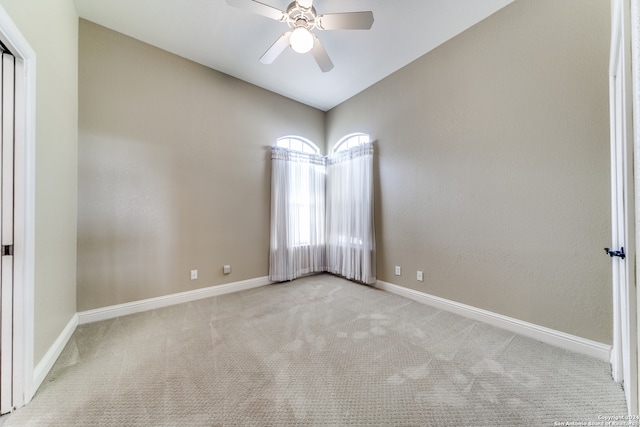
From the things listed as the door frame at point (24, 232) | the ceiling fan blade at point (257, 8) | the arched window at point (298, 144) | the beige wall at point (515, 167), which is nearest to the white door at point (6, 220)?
the door frame at point (24, 232)

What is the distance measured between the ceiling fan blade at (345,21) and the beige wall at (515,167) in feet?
4.36

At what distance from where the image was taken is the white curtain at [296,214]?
3.58 m

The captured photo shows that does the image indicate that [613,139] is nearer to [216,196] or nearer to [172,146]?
[216,196]

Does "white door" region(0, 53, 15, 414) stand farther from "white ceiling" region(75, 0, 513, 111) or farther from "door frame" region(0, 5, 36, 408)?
"white ceiling" region(75, 0, 513, 111)

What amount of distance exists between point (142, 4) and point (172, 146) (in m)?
1.32

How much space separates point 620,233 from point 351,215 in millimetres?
2609

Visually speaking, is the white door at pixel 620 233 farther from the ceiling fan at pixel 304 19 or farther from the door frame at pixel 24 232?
the door frame at pixel 24 232

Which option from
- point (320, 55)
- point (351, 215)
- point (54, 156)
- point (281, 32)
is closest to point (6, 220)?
point (54, 156)

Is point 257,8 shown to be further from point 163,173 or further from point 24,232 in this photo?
point 24,232

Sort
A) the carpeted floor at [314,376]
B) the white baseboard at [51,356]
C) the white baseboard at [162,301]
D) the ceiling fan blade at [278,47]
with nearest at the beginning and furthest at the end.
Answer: the carpeted floor at [314,376] → the white baseboard at [51,356] → the ceiling fan blade at [278,47] → the white baseboard at [162,301]

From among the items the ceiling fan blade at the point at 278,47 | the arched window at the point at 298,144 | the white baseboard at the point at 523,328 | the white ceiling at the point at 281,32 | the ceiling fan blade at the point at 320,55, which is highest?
the white ceiling at the point at 281,32

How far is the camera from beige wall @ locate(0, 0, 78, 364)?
1.53 metres

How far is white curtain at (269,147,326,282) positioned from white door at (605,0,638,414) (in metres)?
3.23

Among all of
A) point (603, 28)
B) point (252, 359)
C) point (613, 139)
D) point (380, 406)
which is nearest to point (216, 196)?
point (252, 359)
